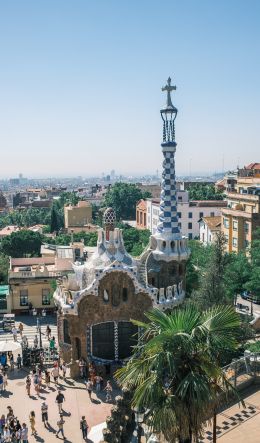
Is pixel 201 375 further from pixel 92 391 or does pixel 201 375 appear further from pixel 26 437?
pixel 92 391

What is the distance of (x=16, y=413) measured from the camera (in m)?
23.6

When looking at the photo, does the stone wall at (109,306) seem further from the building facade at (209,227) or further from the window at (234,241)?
the building facade at (209,227)

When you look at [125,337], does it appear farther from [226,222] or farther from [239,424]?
[226,222]

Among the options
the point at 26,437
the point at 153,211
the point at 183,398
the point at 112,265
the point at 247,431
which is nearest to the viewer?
the point at 183,398

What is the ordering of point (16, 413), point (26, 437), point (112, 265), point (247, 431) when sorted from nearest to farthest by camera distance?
point (247, 431) < point (26, 437) < point (16, 413) < point (112, 265)

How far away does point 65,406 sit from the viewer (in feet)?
79.2

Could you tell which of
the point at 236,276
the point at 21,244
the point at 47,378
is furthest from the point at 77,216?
the point at 47,378

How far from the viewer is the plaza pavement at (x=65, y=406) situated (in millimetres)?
21656

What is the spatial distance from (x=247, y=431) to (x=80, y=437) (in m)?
7.31

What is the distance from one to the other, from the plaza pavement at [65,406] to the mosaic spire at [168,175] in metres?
10.5

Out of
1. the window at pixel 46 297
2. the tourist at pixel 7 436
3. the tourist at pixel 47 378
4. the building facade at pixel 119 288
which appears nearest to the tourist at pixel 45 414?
the tourist at pixel 7 436

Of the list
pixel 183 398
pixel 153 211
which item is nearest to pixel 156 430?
pixel 183 398

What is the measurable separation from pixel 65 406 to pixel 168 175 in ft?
47.7

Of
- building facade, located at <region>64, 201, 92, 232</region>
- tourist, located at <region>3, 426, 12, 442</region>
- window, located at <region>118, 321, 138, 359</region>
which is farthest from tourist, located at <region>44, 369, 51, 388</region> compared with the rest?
building facade, located at <region>64, 201, 92, 232</region>
